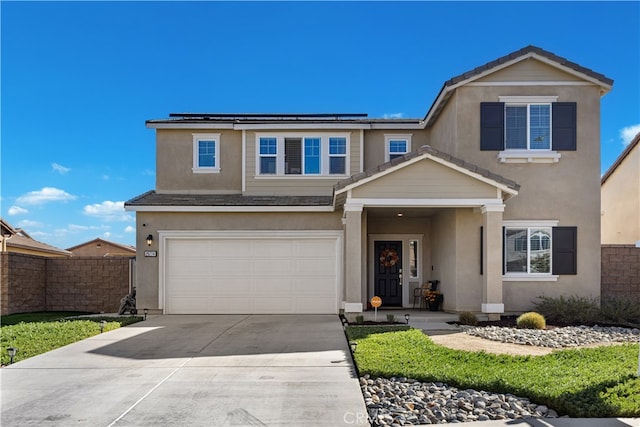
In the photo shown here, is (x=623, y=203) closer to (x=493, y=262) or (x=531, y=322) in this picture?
(x=493, y=262)

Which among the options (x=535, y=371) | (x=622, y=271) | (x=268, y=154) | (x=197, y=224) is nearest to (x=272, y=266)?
(x=197, y=224)

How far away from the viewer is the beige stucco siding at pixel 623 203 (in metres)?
18.9

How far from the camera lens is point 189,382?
7.22 metres

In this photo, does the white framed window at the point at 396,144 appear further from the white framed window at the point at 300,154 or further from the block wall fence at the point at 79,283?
the block wall fence at the point at 79,283

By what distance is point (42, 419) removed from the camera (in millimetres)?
5770

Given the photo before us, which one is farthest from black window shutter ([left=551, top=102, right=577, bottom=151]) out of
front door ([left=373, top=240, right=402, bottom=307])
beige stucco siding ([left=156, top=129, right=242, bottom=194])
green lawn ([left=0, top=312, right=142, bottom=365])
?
green lawn ([left=0, top=312, right=142, bottom=365])

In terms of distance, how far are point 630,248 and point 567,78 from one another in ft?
16.6

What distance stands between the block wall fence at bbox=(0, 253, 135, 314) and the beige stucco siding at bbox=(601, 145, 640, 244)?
17127 millimetres

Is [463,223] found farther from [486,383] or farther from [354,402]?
[354,402]

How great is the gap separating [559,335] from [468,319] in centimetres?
212

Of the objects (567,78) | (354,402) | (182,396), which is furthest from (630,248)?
(182,396)

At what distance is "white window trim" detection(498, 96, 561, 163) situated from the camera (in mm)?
14062

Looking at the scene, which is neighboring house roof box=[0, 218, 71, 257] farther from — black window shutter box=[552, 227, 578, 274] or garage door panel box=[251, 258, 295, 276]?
black window shutter box=[552, 227, 578, 274]

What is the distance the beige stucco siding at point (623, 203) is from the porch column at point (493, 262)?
8.54 m
